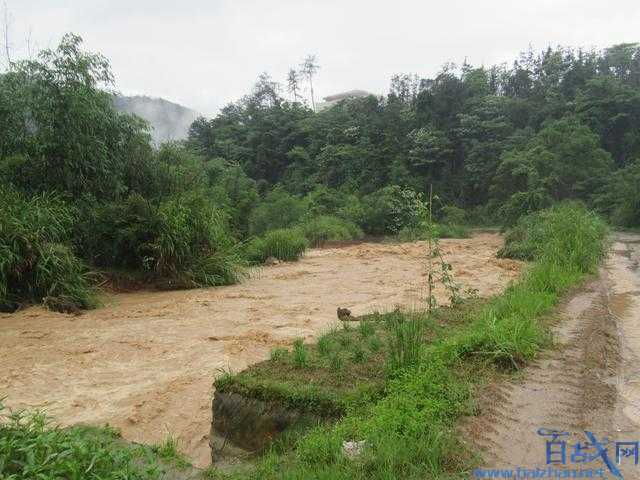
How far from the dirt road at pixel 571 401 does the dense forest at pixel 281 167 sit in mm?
2244

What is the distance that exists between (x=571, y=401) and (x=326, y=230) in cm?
2228

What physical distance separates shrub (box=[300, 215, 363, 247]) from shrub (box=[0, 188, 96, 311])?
49.8 ft

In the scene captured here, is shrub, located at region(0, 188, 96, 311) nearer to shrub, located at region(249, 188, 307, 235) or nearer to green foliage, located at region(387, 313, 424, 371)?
green foliage, located at region(387, 313, 424, 371)

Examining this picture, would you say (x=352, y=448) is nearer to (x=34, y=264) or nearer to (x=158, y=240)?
(x=34, y=264)

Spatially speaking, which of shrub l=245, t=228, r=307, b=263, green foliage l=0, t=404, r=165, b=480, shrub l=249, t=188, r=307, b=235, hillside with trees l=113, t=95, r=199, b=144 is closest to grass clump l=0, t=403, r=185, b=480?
green foliage l=0, t=404, r=165, b=480

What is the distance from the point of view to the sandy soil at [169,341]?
5574mm

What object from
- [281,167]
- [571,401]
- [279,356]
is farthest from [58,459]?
[281,167]

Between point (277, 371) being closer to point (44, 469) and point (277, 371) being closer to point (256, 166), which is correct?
point (44, 469)

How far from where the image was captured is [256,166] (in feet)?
144

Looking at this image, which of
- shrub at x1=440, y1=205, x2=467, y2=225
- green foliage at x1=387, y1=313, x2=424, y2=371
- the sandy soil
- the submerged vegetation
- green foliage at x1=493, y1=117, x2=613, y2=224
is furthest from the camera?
shrub at x1=440, y1=205, x2=467, y2=225

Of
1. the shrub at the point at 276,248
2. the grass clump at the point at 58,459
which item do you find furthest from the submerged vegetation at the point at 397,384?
the shrub at the point at 276,248

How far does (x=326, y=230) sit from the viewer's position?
26.4m

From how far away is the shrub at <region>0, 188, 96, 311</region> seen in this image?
396 inches

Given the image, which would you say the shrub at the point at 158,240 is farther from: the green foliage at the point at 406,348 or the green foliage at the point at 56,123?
the green foliage at the point at 406,348
